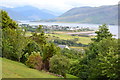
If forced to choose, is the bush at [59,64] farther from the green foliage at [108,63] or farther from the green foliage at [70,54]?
the green foliage at [70,54]

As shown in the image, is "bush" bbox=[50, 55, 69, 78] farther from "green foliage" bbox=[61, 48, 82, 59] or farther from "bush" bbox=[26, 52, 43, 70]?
"green foliage" bbox=[61, 48, 82, 59]

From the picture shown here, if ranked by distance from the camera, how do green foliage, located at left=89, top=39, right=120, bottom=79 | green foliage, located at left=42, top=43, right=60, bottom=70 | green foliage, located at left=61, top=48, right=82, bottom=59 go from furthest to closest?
green foliage, located at left=61, top=48, right=82, bottom=59, green foliage, located at left=42, top=43, right=60, bottom=70, green foliage, located at left=89, top=39, right=120, bottom=79

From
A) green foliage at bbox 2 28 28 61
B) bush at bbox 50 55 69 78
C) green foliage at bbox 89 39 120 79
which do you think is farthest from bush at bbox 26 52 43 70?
green foliage at bbox 89 39 120 79

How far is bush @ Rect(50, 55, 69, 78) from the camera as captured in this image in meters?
22.3

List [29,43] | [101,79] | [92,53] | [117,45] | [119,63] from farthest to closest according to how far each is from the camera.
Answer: [29,43] < [92,53] < [101,79] < [117,45] < [119,63]

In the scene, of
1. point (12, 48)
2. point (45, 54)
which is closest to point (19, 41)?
point (12, 48)

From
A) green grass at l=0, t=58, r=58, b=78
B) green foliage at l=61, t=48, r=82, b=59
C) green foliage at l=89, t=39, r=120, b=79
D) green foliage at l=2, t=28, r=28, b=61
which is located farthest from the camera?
green foliage at l=61, t=48, r=82, b=59

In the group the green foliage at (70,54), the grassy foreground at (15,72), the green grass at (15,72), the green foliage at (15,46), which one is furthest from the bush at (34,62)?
the green foliage at (70,54)

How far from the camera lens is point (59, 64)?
886 inches

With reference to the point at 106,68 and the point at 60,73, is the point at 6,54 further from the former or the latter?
the point at 106,68

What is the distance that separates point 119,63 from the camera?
804 inches

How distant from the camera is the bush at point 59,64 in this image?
2234 centimetres

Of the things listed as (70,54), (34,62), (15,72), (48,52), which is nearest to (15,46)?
(48,52)

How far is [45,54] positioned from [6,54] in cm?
555
